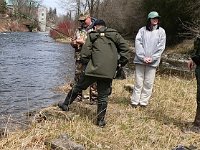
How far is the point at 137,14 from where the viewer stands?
40.4 m

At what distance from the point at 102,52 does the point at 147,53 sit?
1.79 metres

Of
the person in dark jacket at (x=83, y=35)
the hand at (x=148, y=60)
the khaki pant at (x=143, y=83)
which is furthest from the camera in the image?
the khaki pant at (x=143, y=83)

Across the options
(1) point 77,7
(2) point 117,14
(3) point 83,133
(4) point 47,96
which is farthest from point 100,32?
(1) point 77,7

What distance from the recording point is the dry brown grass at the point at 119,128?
19.3 ft

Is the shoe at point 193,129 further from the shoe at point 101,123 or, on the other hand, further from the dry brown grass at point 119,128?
the shoe at point 101,123

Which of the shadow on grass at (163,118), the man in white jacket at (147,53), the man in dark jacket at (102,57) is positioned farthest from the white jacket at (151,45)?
the man in dark jacket at (102,57)

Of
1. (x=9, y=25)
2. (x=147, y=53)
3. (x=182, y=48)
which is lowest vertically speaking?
(x=9, y=25)

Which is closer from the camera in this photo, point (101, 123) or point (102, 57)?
point (102, 57)

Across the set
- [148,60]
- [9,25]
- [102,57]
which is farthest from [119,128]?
[9,25]

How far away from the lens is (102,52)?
661 cm

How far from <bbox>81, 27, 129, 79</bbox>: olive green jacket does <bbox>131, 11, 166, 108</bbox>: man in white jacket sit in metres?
1.36

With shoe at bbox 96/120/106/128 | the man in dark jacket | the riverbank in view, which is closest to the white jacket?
the man in dark jacket

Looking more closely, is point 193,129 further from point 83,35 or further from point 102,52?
point 83,35

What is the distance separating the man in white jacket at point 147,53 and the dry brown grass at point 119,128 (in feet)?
1.59
